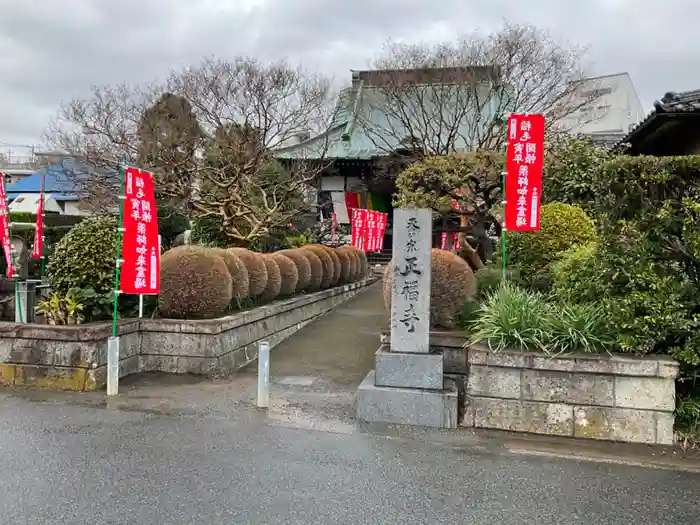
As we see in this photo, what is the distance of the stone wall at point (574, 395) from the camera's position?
17.0 feet

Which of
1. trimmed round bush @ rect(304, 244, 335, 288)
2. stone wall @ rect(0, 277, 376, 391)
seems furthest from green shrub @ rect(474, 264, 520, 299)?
trimmed round bush @ rect(304, 244, 335, 288)

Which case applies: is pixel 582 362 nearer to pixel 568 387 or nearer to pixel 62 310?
pixel 568 387

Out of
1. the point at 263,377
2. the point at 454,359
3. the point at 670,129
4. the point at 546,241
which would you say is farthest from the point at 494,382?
the point at 670,129

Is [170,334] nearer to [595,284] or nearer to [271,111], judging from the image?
[595,284]

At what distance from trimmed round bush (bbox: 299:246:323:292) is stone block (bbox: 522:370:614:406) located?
786cm

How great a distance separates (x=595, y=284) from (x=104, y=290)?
6344mm

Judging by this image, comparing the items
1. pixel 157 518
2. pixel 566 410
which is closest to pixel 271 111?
pixel 566 410

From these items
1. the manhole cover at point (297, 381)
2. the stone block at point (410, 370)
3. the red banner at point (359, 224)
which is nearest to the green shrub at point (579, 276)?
the stone block at point (410, 370)

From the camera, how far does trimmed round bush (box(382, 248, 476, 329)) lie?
6.89m

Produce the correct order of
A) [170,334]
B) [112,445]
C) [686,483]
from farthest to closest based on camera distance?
[170,334] < [112,445] < [686,483]

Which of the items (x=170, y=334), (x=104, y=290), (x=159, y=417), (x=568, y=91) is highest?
(x=568, y=91)

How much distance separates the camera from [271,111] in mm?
14805

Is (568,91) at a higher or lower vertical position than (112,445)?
higher

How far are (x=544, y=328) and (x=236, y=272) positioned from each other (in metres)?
4.97
